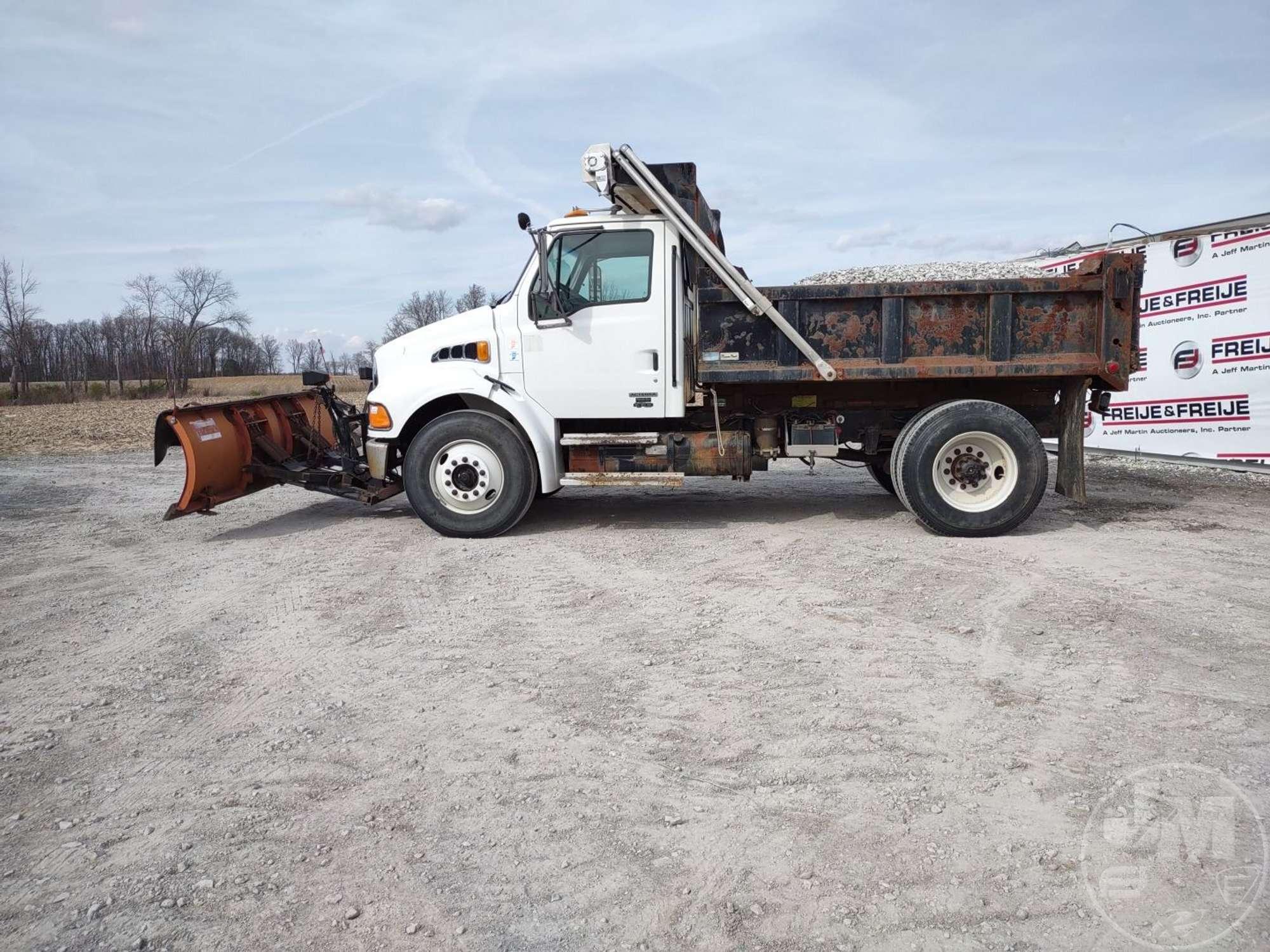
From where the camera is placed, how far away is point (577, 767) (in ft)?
11.3

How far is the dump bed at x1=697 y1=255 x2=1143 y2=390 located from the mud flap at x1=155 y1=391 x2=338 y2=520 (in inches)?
168

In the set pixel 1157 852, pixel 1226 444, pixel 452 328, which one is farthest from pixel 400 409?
pixel 1226 444

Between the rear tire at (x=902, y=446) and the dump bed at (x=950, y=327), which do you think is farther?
A: the rear tire at (x=902, y=446)

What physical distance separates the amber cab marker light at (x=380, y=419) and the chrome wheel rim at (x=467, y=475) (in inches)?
23.3

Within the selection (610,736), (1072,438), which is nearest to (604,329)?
(1072,438)

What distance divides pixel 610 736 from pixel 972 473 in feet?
15.8

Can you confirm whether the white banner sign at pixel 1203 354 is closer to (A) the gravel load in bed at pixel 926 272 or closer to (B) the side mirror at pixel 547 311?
(A) the gravel load in bed at pixel 926 272

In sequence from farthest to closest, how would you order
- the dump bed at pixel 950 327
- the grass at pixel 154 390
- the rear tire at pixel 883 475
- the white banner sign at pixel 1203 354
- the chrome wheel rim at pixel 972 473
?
the grass at pixel 154 390 < the white banner sign at pixel 1203 354 < the rear tire at pixel 883 475 < the chrome wheel rim at pixel 972 473 < the dump bed at pixel 950 327

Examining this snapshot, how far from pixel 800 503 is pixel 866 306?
2514 millimetres

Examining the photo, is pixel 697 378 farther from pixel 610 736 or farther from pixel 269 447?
pixel 610 736

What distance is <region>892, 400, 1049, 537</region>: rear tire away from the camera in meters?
7.20

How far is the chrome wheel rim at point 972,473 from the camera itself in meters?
7.31

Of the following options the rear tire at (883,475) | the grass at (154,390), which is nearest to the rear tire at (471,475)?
the rear tire at (883,475)

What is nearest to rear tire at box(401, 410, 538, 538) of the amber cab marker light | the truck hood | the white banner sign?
the amber cab marker light
